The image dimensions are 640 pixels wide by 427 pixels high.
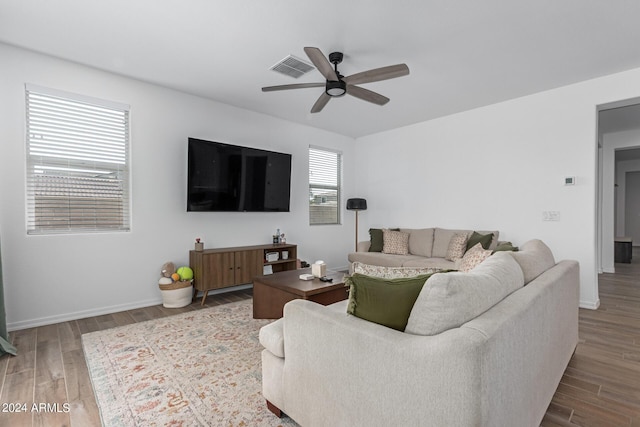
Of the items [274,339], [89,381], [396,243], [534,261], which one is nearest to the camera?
[274,339]

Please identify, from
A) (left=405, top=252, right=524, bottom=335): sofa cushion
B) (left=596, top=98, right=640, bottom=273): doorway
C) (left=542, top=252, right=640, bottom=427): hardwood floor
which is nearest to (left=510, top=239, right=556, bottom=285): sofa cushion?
(left=405, top=252, right=524, bottom=335): sofa cushion

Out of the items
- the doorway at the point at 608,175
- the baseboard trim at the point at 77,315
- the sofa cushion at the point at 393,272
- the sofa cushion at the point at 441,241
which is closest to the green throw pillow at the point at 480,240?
the sofa cushion at the point at 441,241

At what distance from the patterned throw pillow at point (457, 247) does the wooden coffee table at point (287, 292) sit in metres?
1.93

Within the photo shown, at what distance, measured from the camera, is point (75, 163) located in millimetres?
Result: 3354

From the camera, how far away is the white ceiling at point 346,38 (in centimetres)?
240

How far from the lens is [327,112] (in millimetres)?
4867

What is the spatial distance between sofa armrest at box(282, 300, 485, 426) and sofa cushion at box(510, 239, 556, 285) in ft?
3.66

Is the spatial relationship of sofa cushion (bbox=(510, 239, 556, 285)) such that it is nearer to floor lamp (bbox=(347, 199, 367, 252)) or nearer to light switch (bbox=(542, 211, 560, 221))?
light switch (bbox=(542, 211, 560, 221))

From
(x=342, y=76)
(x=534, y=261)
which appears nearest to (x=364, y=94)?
(x=342, y=76)

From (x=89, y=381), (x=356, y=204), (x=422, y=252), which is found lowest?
(x=89, y=381)

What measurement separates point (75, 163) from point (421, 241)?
4814 millimetres

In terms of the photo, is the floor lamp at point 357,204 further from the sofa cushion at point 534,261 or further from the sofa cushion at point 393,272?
the sofa cushion at point 393,272

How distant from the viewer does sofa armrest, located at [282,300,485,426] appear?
0.98 metres

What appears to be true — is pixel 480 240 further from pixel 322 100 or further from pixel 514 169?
pixel 322 100
